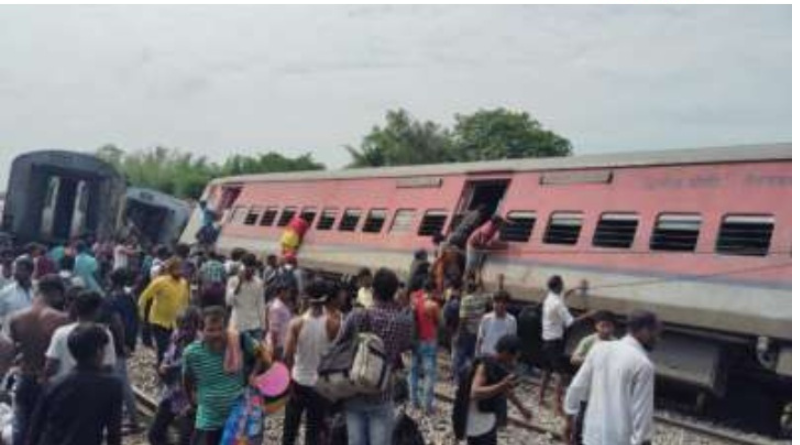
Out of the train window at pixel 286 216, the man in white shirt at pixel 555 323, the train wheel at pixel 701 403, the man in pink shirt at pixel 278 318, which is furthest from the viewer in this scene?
the train window at pixel 286 216

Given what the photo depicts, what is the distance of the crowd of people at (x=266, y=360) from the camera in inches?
233

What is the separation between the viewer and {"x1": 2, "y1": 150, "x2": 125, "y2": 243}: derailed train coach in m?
22.7

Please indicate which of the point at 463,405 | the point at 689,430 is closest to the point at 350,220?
the point at 689,430

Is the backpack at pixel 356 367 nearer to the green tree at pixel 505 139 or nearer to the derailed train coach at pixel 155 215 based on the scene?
the derailed train coach at pixel 155 215

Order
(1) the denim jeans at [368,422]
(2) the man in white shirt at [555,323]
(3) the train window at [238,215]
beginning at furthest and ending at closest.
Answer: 1. (3) the train window at [238,215]
2. (2) the man in white shirt at [555,323]
3. (1) the denim jeans at [368,422]

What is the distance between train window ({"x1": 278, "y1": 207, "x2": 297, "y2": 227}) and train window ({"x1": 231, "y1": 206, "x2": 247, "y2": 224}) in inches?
82.1

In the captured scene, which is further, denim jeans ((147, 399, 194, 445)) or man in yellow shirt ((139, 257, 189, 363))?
man in yellow shirt ((139, 257, 189, 363))

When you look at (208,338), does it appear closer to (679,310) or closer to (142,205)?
(679,310)

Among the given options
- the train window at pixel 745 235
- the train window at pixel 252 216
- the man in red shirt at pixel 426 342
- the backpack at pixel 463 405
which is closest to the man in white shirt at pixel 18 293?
the man in red shirt at pixel 426 342

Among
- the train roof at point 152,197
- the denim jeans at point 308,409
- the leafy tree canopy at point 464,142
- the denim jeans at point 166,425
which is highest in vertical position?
the leafy tree canopy at point 464,142

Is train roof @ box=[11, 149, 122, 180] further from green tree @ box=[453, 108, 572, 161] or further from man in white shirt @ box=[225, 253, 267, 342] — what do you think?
green tree @ box=[453, 108, 572, 161]

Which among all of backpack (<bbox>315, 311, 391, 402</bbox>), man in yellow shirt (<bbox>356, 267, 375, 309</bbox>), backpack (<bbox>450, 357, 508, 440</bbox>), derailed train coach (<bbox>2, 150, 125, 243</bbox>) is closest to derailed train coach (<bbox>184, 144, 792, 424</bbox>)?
man in yellow shirt (<bbox>356, 267, 375, 309</bbox>)

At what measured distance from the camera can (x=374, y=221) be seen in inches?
744

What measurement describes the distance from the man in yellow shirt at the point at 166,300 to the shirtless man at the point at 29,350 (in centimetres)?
323
